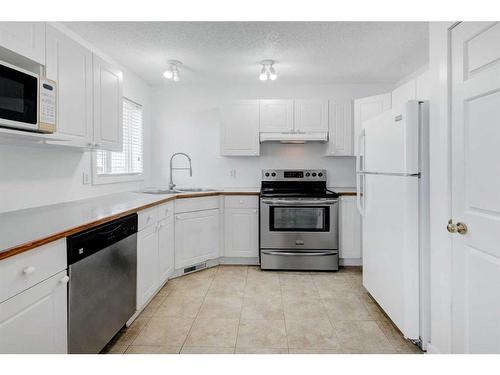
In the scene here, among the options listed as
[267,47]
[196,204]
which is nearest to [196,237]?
[196,204]

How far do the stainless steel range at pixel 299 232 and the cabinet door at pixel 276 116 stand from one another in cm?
87

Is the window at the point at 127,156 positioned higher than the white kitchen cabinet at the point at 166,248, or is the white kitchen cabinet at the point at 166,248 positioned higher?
the window at the point at 127,156

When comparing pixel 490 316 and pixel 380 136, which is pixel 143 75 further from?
pixel 490 316

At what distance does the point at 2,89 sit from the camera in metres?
1.34

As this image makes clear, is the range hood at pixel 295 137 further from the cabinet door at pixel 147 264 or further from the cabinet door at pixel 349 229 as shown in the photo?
the cabinet door at pixel 147 264

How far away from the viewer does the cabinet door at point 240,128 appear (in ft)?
12.0

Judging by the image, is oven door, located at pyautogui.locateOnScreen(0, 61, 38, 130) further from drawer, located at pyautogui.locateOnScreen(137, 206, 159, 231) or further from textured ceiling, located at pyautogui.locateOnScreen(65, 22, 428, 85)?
textured ceiling, located at pyautogui.locateOnScreen(65, 22, 428, 85)

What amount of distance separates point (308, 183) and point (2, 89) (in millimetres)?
3282

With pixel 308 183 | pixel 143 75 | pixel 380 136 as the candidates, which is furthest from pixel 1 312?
pixel 308 183

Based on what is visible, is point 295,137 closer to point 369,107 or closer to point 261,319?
point 369,107

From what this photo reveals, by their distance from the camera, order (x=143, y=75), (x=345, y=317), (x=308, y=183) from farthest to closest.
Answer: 1. (x=308, y=183)
2. (x=143, y=75)
3. (x=345, y=317)

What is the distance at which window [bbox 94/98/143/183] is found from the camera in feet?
9.73

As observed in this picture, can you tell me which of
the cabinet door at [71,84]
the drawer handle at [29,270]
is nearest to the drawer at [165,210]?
the cabinet door at [71,84]

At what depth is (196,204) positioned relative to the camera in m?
3.29
